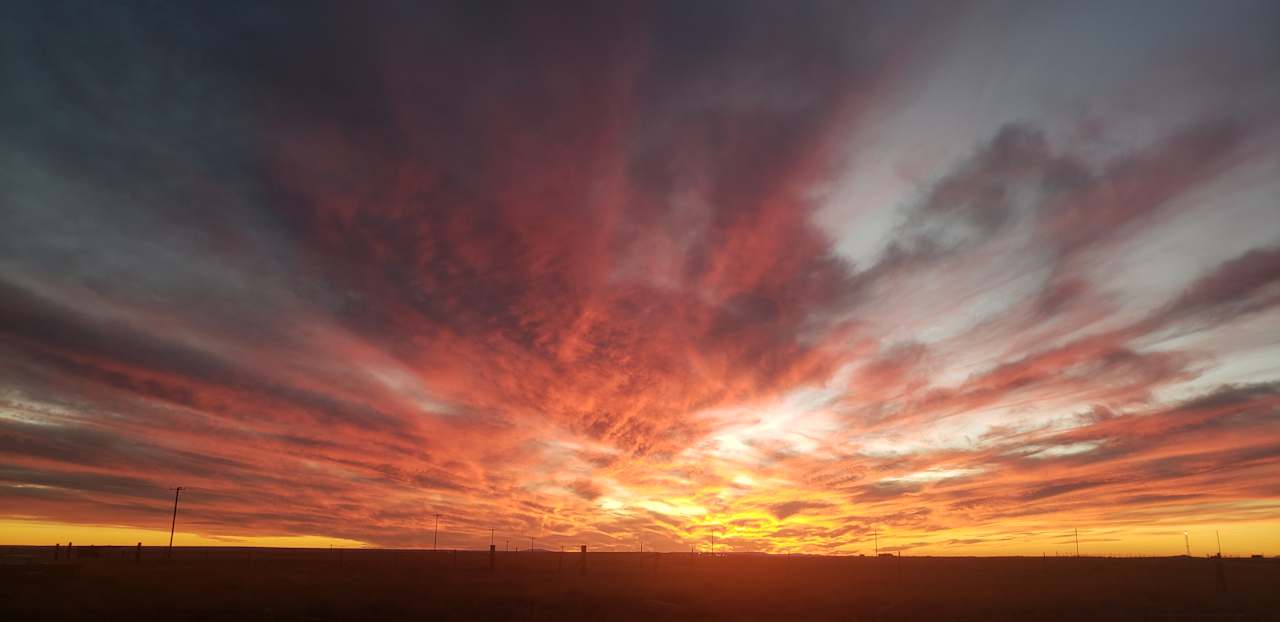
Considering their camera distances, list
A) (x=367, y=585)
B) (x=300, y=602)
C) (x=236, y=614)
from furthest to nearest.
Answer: (x=367, y=585), (x=300, y=602), (x=236, y=614)

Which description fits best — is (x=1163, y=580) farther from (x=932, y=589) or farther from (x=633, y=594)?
(x=633, y=594)

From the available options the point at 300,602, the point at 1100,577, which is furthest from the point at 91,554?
the point at 1100,577

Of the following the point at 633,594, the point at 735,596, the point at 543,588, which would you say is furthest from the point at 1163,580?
the point at 543,588

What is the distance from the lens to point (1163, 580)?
89.2 m

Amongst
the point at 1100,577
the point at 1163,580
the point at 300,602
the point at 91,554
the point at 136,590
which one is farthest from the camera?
the point at 91,554

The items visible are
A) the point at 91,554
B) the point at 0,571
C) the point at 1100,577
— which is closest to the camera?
the point at 0,571

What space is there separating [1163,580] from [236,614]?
10738 cm

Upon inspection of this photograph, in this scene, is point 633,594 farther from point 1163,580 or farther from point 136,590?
point 1163,580

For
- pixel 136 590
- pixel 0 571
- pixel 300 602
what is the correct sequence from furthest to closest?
1. pixel 0 571
2. pixel 136 590
3. pixel 300 602

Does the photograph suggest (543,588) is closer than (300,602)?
No

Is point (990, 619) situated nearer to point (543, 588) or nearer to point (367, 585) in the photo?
point (543, 588)

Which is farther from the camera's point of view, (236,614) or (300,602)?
(300,602)

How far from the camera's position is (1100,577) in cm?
9600

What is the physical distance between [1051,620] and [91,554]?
136 metres
